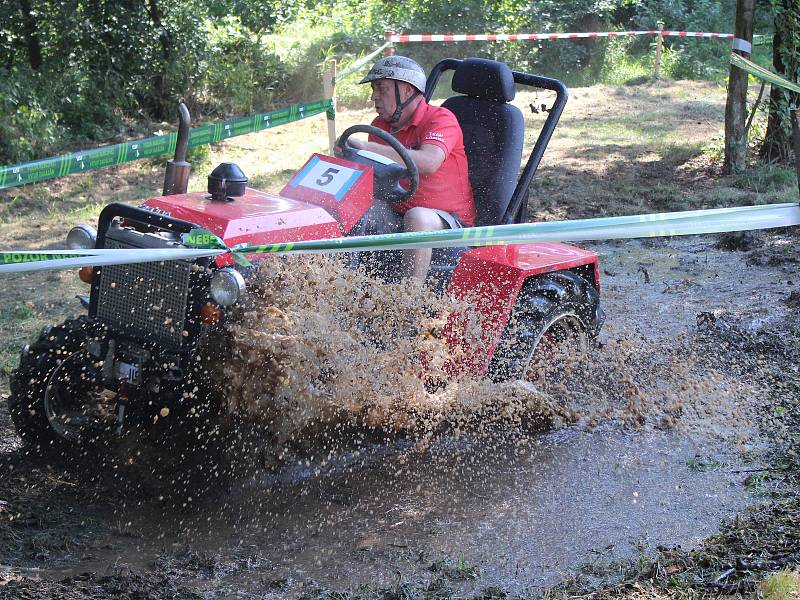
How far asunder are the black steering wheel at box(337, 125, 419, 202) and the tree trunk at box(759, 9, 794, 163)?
695 cm

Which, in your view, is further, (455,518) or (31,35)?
(31,35)

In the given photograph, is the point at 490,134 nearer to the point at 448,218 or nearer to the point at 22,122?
the point at 448,218

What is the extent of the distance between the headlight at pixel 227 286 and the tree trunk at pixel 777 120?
8.32m

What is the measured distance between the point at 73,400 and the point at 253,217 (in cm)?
127

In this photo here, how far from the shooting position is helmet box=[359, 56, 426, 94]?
5.21 meters

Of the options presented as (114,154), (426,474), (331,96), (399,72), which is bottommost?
(426,474)

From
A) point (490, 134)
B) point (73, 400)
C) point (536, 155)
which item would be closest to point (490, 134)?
point (490, 134)

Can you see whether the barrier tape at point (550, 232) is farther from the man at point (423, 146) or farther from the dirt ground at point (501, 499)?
the dirt ground at point (501, 499)

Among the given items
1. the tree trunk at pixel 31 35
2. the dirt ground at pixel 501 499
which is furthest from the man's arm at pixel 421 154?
the tree trunk at pixel 31 35

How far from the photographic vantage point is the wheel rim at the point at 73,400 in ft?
14.3

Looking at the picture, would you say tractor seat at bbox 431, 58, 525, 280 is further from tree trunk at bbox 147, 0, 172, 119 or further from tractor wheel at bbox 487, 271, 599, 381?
tree trunk at bbox 147, 0, 172, 119

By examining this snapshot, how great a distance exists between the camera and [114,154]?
7.25m

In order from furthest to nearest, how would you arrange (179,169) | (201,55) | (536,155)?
(201,55) → (536,155) → (179,169)

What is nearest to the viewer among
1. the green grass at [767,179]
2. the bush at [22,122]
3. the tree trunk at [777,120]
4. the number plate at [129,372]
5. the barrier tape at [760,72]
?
the number plate at [129,372]
